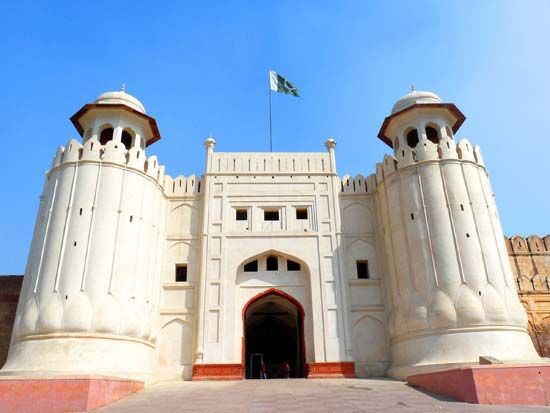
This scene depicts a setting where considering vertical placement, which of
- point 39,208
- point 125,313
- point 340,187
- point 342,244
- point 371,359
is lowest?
point 371,359

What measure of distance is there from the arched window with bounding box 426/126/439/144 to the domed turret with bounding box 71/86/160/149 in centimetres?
1117

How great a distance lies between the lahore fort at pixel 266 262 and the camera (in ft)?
43.5

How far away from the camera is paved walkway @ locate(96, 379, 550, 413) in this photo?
8.78 meters

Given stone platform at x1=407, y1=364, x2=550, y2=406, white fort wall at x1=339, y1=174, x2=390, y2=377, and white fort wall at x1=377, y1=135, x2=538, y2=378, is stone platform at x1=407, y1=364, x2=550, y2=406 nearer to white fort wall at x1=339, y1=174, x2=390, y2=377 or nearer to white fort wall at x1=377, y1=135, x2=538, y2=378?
white fort wall at x1=377, y1=135, x2=538, y2=378

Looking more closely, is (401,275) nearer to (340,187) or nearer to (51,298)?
(340,187)

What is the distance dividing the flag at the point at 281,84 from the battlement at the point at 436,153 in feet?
24.2

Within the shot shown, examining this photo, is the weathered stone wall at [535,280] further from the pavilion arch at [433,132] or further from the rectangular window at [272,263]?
the rectangular window at [272,263]

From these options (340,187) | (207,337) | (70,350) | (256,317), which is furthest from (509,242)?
(70,350)

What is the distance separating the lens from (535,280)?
19.2 metres

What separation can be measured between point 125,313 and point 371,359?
8.45 meters

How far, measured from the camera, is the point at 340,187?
18.2 m

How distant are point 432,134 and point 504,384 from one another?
11095 millimetres

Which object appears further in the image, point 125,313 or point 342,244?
point 342,244

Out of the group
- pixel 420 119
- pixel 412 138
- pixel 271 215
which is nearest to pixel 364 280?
pixel 271 215
